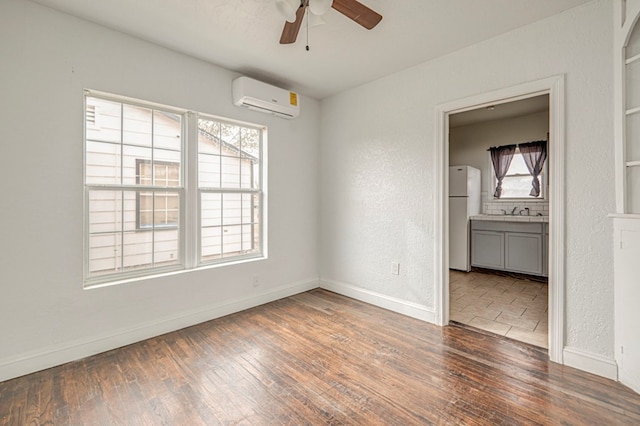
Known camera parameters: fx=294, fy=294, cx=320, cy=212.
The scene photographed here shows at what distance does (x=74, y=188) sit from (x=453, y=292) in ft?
14.4

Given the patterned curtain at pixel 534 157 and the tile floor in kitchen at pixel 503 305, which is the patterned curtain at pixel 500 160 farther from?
the tile floor in kitchen at pixel 503 305

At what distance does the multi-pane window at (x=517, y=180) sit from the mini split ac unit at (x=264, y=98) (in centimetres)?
419

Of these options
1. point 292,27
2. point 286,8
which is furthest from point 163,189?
point 286,8

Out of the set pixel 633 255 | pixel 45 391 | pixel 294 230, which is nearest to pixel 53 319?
pixel 45 391

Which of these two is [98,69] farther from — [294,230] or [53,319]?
[294,230]

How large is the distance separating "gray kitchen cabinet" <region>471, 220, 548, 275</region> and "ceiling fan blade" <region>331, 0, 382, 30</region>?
4453 mm

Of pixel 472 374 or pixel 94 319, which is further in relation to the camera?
pixel 94 319

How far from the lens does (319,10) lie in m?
1.71

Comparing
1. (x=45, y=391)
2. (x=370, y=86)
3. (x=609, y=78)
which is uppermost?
(x=370, y=86)

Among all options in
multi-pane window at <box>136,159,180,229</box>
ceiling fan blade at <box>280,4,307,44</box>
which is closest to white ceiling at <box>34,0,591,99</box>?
ceiling fan blade at <box>280,4,307,44</box>

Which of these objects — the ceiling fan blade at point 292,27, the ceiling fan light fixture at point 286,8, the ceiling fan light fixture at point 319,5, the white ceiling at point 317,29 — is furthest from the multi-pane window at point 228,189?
the ceiling fan light fixture at point 319,5

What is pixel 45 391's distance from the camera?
195cm

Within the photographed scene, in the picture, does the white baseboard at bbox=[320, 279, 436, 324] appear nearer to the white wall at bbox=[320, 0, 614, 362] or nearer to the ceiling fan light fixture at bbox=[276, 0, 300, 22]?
the white wall at bbox=[320, 0, 614, 362]

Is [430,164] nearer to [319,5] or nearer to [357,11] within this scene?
[357,11]
